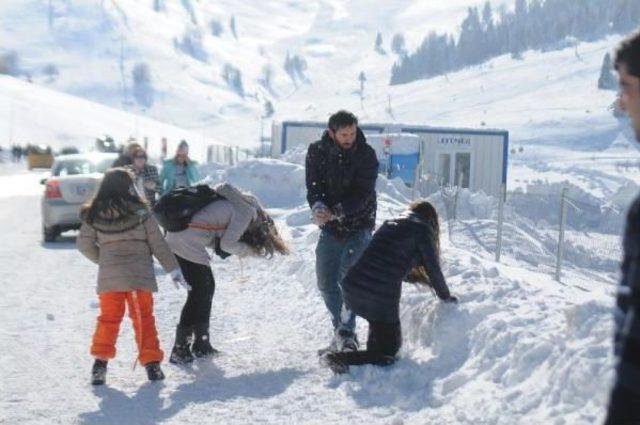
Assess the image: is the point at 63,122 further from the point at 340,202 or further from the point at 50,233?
the point at 340,202

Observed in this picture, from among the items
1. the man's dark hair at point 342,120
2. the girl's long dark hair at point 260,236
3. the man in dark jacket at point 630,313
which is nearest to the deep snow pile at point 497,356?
the girl's long dark hair at point 260,236

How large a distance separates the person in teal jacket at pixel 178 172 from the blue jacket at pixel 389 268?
23.3 feet

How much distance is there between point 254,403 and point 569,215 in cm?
1242

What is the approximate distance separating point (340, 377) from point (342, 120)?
1.91m

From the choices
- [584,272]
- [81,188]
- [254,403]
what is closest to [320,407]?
[254,403]

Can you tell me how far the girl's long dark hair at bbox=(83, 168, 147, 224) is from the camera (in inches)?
289

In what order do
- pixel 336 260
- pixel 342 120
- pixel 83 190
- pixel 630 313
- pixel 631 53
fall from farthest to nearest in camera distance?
pixel 83 190 → pixel 336 260 → pixel 342 120 → pixel 631 53 → pixel 630 313

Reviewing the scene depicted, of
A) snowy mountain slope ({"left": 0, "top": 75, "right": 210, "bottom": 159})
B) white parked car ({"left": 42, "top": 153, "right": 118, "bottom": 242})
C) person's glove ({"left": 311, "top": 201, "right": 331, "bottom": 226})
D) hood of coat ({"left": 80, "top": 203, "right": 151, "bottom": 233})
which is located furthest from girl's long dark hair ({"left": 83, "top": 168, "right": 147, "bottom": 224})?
snowy mountain slope ({"left": 0, "top": 75, "right": 210, "bottom": 159})

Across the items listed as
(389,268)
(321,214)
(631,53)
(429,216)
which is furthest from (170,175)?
(631,53)

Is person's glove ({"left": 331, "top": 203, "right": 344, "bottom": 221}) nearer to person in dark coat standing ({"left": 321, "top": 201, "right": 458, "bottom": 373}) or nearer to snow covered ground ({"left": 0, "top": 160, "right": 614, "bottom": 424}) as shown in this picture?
person in dark coat standing ({"left": 321, "top": 201, "right": 458, "bottom": 373})

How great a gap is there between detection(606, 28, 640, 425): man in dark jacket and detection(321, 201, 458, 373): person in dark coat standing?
4.91 meters

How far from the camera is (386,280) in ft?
24.8

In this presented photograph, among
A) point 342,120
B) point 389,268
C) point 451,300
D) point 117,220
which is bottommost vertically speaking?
point 451,300

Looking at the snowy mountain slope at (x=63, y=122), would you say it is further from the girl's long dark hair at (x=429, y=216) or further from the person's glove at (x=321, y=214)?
the girl's long dark hair at (x=429, y=216)
